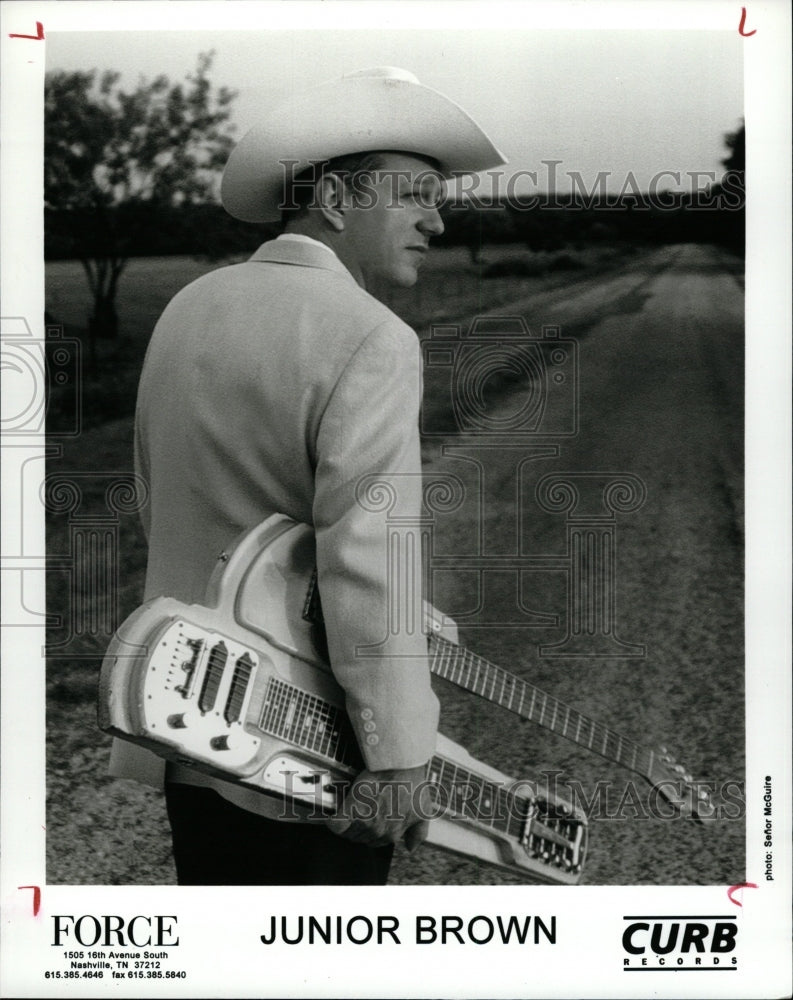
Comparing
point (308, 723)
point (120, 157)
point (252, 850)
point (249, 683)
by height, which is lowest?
point (252, 850)

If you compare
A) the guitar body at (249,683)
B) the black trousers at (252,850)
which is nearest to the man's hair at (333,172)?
the guitar body at (249,683)

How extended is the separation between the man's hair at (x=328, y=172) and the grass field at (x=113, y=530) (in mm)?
273

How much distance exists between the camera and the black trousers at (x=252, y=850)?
363 centimetres

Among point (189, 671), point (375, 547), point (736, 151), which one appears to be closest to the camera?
point (189, 671)

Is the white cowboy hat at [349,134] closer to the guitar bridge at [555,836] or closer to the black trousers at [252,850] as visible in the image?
the black trousers at [252,850]

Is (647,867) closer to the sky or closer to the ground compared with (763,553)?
closer to the ground

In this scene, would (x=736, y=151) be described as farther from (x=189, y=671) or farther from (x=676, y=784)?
(x=189, y=671)

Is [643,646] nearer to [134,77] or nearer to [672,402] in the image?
[672,402]

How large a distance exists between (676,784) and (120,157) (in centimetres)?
216

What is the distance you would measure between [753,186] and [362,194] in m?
1.00

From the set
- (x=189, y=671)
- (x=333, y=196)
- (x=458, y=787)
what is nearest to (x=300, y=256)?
(x=333, y=196)

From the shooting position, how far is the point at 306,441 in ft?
11.5

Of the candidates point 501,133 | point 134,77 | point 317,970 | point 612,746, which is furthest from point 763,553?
point 134,77

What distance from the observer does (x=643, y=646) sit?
374 centimetres
